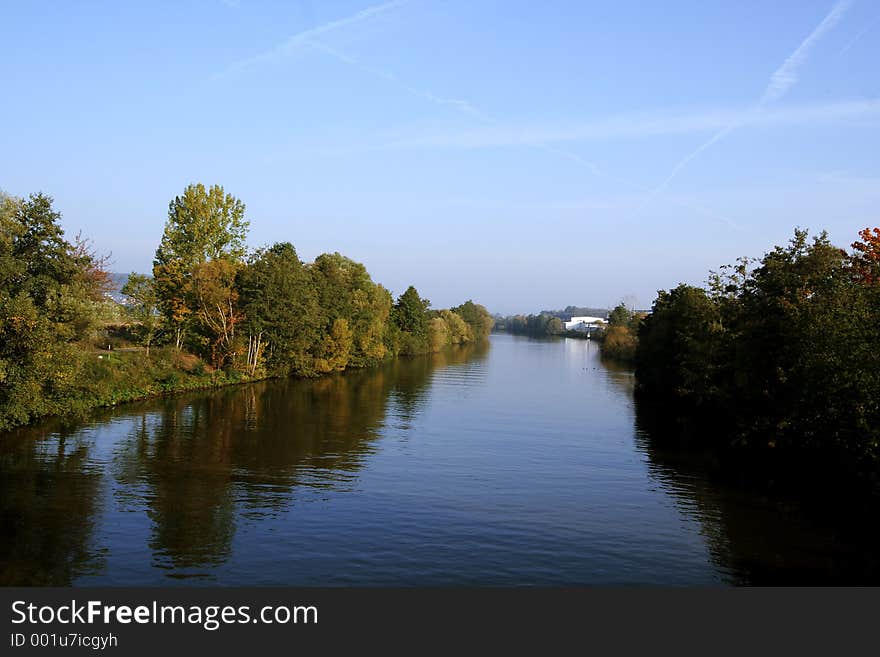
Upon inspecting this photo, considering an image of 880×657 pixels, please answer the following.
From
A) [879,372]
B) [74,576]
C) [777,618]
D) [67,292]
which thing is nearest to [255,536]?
[74,576]

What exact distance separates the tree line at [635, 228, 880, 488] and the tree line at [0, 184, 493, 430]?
1345 inches

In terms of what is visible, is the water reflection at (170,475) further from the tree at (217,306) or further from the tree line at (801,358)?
the tree line at (801,358)

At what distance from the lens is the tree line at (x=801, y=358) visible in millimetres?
26625

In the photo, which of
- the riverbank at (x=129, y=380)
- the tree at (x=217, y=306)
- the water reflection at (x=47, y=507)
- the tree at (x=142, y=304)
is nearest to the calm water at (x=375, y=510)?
the water reflection at (x=47, y=507)

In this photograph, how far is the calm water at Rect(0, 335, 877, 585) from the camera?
19266 mm

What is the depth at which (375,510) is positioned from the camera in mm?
25172

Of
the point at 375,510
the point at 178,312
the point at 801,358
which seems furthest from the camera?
the point at 178,312

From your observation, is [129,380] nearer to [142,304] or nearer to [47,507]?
[142,304]

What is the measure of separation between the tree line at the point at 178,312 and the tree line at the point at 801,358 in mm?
34168

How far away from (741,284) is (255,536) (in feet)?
106

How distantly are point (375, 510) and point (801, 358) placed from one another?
19.2 metres

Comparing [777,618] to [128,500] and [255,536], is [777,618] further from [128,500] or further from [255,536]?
[128,500]

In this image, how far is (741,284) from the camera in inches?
1624

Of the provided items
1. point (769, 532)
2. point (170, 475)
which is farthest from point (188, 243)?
point (769, 532)
